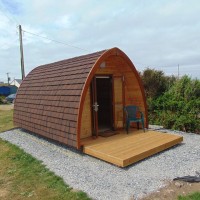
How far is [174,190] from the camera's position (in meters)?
4.16

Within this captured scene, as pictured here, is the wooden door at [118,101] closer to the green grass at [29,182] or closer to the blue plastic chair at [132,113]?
the blue plastic chair at [132,113]

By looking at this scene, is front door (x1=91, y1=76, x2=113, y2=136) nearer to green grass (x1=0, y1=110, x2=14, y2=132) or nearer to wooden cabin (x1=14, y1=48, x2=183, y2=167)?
wooden cabin (x1=14, y1=48, x2=183, y2=167)

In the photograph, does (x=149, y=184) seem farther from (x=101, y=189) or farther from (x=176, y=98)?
(x=176, y=98)

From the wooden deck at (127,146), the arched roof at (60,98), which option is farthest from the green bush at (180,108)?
the arched roof at (60,98)

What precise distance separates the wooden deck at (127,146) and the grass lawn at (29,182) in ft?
4.09

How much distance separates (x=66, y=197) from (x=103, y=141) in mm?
2763

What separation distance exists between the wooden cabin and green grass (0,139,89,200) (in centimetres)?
114

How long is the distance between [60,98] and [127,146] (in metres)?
2.43

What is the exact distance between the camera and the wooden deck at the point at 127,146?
5.44 meters

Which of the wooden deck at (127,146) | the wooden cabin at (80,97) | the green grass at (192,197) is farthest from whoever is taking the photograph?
the wooden cabin at (80,97)

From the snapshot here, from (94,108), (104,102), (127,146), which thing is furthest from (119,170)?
(104,102)

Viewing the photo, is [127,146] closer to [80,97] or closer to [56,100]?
[80,97]

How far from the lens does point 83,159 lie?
6043 mm

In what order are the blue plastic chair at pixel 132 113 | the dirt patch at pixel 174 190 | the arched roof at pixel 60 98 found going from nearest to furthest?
1. the dirt patch at pixel 174 190
2. the arched roof at pixel 60 98
3. the blue plastic chair at pixel 132 113
